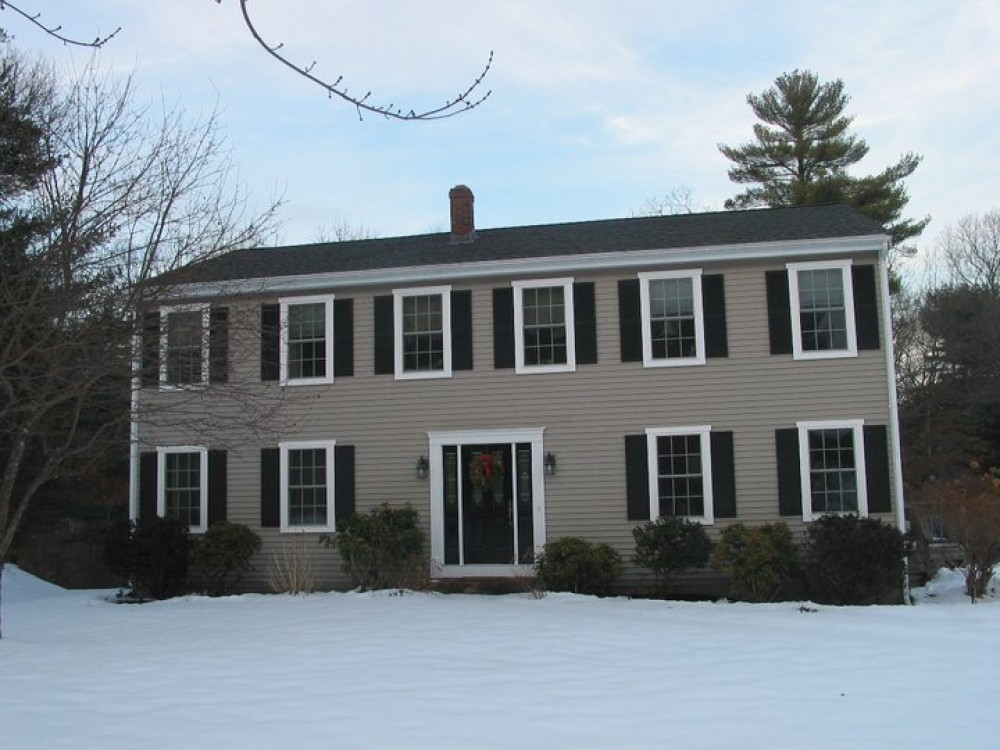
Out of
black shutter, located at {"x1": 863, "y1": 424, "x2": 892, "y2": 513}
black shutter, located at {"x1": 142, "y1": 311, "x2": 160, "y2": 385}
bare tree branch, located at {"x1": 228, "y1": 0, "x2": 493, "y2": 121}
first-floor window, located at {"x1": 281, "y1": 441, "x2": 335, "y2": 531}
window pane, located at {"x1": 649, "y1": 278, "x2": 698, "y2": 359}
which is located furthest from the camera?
first-floor window, located at {"x1": 281, "y1": 441, "x2": 335, "y2": 531}

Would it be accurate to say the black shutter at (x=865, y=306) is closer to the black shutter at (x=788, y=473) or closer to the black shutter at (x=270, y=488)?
the black shutter at (x=788, y=473)

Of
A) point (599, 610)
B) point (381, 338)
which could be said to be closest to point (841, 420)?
point (599, 610)

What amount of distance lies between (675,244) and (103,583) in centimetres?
1304

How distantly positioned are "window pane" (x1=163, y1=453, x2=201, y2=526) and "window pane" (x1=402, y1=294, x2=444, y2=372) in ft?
13.0

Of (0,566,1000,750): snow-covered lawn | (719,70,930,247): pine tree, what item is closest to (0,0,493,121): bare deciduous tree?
(0,566,1000,750): snow-covered lawn

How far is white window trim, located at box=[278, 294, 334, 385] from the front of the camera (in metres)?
15.9

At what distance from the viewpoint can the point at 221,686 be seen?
8.30 m

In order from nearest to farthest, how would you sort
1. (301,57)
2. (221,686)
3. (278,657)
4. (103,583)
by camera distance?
(301,57) → (221,686) → (278,657) → (103,583)

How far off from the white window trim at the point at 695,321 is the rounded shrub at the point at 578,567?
2.96 meters

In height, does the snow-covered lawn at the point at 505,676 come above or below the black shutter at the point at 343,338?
below

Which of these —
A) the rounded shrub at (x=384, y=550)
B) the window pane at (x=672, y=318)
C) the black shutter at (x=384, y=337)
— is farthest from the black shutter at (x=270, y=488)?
the window pane at (x=672, y=318)

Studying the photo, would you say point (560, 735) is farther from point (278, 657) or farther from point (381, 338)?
point (381, 338)

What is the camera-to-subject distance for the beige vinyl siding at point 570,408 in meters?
14.4

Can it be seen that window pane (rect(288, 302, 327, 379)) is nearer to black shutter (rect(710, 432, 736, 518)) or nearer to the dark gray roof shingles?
the dark gray roof shingles
